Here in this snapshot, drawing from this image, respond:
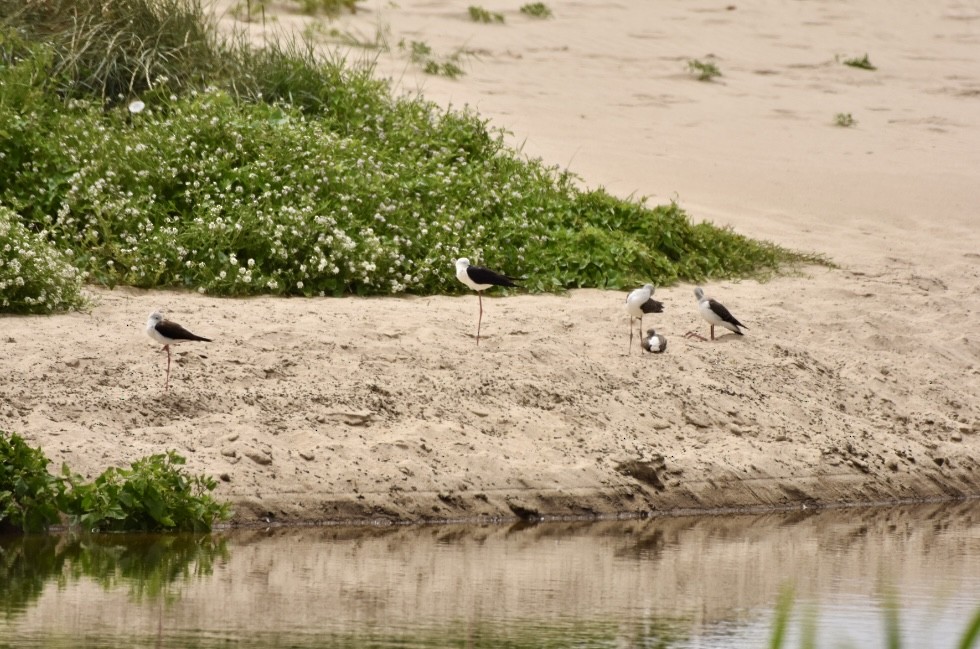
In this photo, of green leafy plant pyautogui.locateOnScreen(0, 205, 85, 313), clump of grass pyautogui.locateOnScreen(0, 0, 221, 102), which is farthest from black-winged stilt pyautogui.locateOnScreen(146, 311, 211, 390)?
clump of grass pyautogui.locateOnScreen(0, 0, 221, 102)

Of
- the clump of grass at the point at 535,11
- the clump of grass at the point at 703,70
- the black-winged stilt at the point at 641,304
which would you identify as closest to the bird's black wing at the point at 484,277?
the black-winged stilt at the point at 641,304

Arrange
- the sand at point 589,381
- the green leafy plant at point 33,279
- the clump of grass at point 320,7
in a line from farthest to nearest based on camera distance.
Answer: the clump of grass at point 320,7
the green leafy plant at point 33,279
the sand at point 589,381

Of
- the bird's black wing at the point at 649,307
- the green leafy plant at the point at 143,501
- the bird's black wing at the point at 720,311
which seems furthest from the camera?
the bird's black wing at the point at 720,311

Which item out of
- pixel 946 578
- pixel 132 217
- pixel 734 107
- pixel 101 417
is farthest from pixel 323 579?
pixel 734 107

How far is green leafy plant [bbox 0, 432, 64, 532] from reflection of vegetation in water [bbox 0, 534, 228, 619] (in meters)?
0.09

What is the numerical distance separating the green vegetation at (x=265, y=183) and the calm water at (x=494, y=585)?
3.62m

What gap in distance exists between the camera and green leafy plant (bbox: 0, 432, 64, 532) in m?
7.76

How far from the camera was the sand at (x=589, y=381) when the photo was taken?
8.74 m

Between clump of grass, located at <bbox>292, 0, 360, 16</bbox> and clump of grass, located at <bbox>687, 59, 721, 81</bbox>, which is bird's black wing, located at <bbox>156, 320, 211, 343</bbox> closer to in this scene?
clump of grass, located at <bbox>292, 0, 360, 16</bbox>

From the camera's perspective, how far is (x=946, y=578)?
7570 mm

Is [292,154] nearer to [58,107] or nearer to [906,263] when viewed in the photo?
[58,107]

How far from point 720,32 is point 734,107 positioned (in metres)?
3.59

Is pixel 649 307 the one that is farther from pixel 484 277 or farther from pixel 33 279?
pixel 33 279

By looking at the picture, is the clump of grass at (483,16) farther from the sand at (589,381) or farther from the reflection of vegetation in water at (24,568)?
the reflection of vegetation in water at (24,568)
